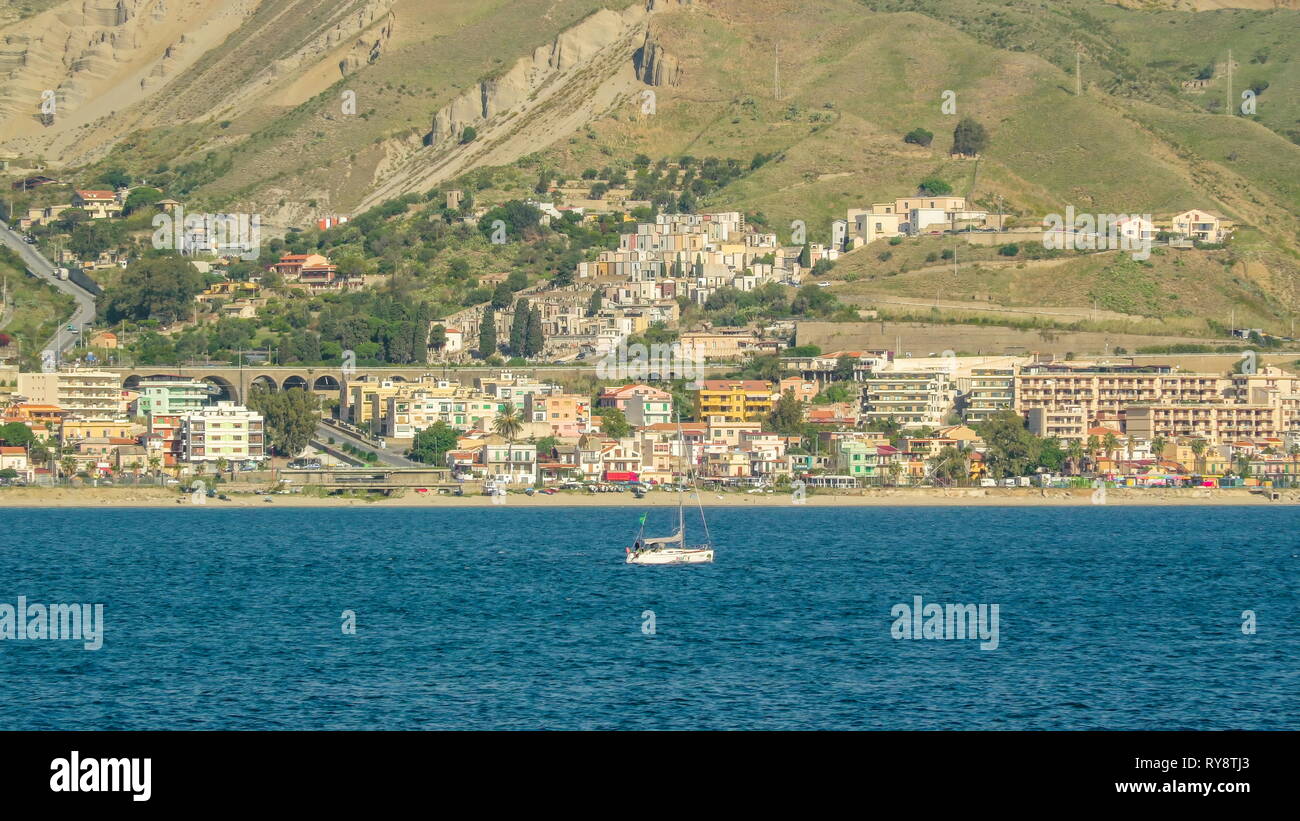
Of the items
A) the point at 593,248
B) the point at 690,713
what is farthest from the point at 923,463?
the point at 690,713

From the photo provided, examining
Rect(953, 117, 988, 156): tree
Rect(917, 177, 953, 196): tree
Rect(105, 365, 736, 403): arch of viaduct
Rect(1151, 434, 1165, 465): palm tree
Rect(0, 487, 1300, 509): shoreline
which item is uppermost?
Rect(953, 117, 988, 156): tree

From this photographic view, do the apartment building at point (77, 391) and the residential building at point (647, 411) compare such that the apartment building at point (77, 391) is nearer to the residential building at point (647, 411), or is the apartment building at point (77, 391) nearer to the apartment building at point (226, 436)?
the apartment building at point (226, 436)

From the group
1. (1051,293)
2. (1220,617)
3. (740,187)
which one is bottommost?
(1220,617)

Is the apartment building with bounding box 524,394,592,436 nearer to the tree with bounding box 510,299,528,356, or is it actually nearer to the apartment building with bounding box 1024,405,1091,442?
the tree with bounding box 510,299,528,356

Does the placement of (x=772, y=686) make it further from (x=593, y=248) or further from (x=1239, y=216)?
(x=1239, y=216)

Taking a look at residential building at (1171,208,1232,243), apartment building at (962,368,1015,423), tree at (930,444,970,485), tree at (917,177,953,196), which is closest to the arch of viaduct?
apartment building at (962,368,1015,423)

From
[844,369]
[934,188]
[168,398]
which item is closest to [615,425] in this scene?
[844,369]

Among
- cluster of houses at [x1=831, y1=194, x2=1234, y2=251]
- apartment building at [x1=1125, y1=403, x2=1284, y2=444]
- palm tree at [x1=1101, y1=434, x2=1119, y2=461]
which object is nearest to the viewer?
palm tree at [x1=1101, y1=434, x2=1119, y2=461]
